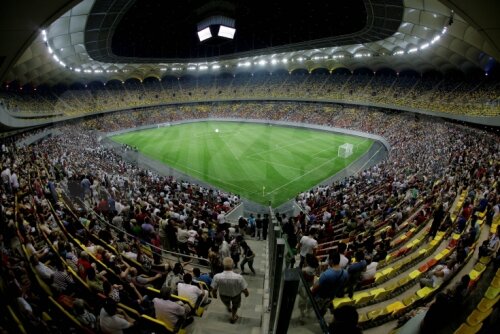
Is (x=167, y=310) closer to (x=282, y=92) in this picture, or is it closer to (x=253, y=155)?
(x=253, y=155)

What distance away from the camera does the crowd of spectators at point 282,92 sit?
1426 inches

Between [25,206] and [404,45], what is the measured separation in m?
45.0

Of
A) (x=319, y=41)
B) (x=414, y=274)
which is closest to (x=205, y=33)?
(x=319, y=41)

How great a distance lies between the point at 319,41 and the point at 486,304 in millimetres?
39688

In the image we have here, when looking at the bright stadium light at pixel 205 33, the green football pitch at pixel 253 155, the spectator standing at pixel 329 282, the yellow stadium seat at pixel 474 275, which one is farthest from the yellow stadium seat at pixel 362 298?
the bright stadium light at pixel 205 33

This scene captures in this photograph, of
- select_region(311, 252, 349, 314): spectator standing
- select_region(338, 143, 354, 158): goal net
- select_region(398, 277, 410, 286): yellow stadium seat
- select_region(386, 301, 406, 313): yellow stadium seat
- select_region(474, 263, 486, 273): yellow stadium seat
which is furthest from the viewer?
select_region(338, 143, 354, 158): goal net

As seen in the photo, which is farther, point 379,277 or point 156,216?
point 156,216

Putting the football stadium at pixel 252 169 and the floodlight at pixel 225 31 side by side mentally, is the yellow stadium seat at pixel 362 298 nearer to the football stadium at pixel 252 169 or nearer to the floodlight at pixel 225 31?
the football stadium at pixel 252 169

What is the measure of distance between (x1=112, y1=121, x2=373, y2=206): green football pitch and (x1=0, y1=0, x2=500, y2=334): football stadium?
33cm

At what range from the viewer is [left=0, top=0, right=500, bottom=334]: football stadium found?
16.8ft

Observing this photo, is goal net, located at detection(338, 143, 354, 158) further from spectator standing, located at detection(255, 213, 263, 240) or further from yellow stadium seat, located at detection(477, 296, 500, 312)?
yellow stadium seat, located at detection(477, 296, 500, 312)

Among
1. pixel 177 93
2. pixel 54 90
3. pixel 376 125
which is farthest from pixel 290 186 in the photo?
pixel 177 93

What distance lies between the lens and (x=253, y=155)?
113 feet

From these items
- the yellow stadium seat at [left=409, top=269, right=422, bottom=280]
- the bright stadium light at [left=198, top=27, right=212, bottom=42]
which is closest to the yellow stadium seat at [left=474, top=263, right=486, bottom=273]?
the yellow stadium seat at [left=409, top=269, right=422, bottom=280]
